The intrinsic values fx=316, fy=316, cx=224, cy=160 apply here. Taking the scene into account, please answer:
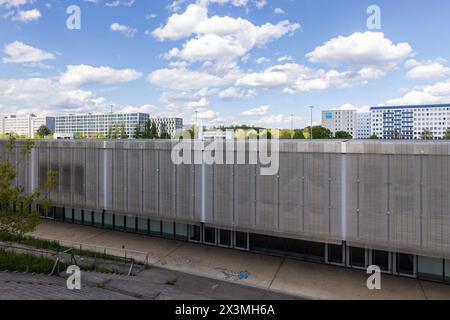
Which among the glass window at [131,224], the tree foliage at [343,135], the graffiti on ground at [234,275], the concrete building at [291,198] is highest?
the tree foliage at [343,135]

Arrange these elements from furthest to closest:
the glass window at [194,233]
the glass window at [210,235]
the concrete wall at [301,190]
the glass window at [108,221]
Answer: the glass window at [108,221] → the glass window at [194,233] → the glass window at [210,235] → the concrete wall at [301,190]

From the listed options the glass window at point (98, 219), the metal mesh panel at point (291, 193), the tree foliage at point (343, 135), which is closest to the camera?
the metal mesh panel at point (291, 193)

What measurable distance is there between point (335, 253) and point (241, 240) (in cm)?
614

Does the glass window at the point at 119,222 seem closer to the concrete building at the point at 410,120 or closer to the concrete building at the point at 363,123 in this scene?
the concrete building at the point at 410,120

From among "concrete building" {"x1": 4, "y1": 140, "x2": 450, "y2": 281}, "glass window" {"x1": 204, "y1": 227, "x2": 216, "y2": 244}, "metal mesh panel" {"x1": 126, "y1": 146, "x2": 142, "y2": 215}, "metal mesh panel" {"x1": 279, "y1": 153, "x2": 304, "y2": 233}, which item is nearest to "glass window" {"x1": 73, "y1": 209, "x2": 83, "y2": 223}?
"concrete building" {"x1": 4, "y1": 140, "x2": 450, "y2": 281}

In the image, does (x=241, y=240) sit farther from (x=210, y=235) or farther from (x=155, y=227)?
(x=155, y=227)

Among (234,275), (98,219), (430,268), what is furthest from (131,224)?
(430,268)

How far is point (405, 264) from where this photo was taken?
1792 centimetres

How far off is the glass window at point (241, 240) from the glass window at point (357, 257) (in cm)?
666

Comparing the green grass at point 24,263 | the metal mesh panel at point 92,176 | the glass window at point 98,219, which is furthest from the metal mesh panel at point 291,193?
the glass window at point 98,219

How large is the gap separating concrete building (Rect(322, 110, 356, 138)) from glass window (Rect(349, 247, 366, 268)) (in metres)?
A: 150

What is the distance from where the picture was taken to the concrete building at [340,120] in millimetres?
163062
